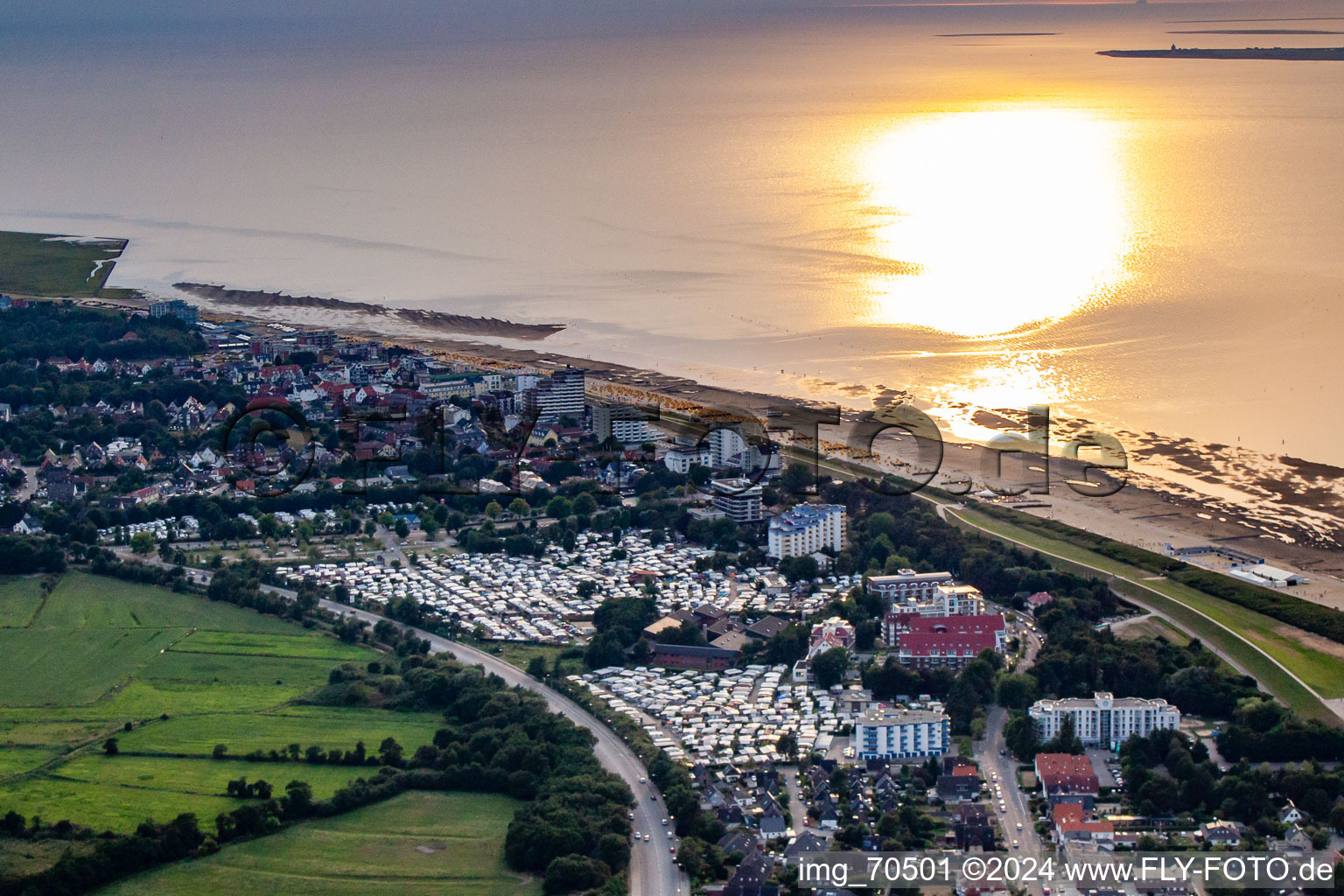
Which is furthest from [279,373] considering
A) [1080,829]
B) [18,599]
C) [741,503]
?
[1080,829]

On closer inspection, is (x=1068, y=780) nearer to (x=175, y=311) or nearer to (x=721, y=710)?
(x=721, y=710)

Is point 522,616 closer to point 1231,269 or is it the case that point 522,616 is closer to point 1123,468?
point 1123,468

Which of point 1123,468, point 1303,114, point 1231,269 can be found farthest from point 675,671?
point 1303,114

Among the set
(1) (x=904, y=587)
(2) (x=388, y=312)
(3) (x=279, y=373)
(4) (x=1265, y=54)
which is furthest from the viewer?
(4) (x=1265, y=54)

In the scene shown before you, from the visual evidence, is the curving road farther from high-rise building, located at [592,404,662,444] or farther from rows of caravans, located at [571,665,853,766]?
high-rise building, located at [592,404,662,444]

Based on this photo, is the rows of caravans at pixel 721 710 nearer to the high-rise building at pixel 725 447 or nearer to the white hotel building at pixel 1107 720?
the white hotel building at pixel 1107 720

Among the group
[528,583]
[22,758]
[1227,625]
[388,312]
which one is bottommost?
[22,758]
